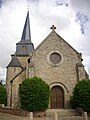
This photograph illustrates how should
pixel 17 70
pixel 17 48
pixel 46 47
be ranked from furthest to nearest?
pixel 17 48 < pixel 17 70 < pixel 46 47

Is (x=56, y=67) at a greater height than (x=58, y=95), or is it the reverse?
(x=56, y=67)

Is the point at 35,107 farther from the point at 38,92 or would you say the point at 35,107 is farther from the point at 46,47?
the point at 46,47

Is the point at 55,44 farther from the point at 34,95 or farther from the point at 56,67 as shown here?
the point at 34,95

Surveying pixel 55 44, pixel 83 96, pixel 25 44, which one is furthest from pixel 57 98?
pixel 25 44

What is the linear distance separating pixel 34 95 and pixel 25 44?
25194mm

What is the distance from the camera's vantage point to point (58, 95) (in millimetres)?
25344

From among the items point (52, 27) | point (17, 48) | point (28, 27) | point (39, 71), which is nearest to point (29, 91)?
point (39, 71)

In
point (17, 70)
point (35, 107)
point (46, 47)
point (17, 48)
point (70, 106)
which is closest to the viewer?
point (35, 107)

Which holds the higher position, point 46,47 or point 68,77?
point 46,47

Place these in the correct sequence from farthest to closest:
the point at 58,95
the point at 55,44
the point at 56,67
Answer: the point at 55,44 → the point at 56,67 → the point at 58,95

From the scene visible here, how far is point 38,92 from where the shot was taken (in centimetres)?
2130

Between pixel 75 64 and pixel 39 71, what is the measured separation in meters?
5.03

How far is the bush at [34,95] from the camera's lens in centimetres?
2078

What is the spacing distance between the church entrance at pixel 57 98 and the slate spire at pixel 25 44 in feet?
64.4
